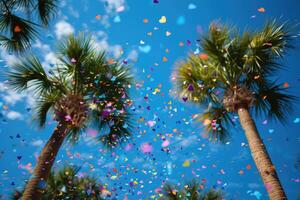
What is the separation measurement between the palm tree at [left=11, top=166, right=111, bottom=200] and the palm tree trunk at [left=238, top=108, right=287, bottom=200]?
7746 millimetres

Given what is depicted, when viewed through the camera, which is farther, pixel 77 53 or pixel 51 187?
pixel 51 187

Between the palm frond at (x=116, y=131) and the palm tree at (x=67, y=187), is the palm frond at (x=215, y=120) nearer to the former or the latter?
the palm frond at (x=116, y=131)

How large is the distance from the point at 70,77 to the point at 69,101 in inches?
44.5

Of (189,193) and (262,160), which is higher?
(189,193)

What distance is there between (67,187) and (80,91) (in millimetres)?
5464

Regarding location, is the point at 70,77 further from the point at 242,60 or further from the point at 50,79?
the point at 242,60

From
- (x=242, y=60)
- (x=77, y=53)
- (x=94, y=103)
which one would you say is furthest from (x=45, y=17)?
(x=242, y=60)

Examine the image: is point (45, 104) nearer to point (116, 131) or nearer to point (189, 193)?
point (116, 131)

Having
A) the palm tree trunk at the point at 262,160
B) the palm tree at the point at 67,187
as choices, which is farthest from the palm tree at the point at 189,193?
the palm tree trunk at the point at 262,160

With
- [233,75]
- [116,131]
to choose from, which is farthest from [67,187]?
[233,75]

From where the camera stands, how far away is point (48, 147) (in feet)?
18.3

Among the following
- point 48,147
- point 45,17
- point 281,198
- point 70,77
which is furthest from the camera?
point 70,77

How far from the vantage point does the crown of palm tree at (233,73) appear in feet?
19.9

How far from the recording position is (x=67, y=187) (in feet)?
34.2
